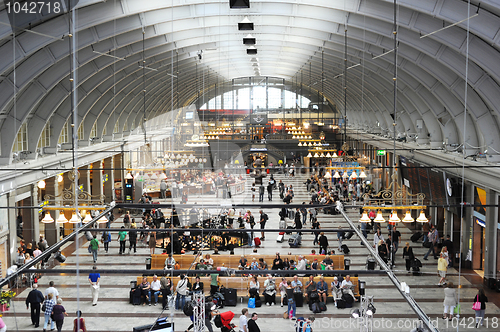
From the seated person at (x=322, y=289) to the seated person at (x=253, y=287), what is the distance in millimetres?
1742

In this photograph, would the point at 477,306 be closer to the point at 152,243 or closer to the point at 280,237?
the point at 280,237

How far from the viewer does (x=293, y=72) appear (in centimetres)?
3772

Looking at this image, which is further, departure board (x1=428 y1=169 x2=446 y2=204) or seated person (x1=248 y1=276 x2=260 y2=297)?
departure board (x1=428 y1=169 x2=446 y2=204)

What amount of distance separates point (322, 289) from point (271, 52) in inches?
706

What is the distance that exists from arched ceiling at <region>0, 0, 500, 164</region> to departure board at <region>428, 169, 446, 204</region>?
140 cm

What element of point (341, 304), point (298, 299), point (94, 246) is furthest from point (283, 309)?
point (94, 246)

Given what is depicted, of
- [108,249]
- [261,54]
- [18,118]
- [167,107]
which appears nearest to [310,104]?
[167,107]

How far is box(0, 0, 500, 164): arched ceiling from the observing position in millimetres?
11914

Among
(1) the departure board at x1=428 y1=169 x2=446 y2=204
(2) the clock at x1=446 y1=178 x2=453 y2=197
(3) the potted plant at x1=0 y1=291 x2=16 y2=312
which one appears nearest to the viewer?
(3) the potted plant at x1=0 y1=291 x2=16 y2=312

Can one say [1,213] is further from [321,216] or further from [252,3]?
[321,216]

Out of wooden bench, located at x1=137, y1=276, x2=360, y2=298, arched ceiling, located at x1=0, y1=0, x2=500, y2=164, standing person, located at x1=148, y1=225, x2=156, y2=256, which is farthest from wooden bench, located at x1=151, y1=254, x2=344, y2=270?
arched ceiling, located at x1=0, y1=0, x2=500, y2=164

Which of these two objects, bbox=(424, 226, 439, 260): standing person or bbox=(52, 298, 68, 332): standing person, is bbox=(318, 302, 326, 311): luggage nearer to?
bbox=(424, 226, 439, 260): standing person

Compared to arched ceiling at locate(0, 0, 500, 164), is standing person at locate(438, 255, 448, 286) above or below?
below

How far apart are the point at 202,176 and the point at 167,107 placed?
16693 millimetres
